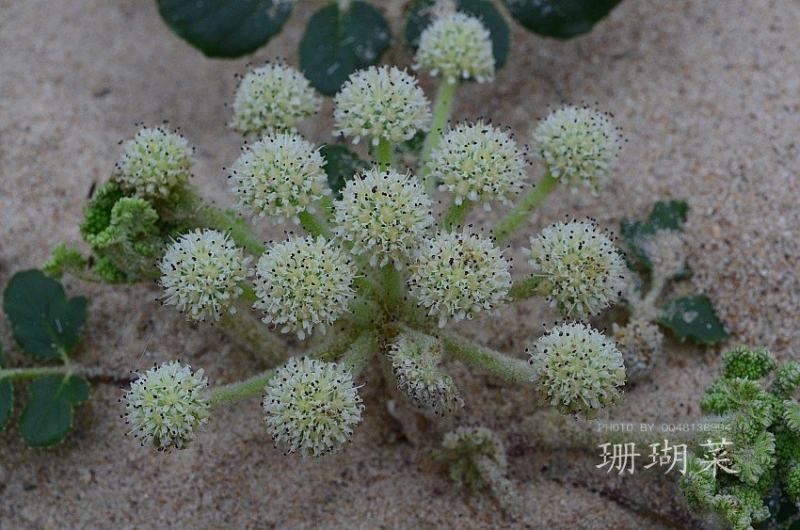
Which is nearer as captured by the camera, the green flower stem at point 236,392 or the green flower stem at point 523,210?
the green flower stem at point 236,392

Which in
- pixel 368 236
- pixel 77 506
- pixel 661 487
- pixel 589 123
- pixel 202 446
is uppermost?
pixel 589 123

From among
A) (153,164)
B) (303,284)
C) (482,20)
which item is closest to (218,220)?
(153,164)

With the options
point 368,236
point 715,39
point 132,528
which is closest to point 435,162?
point 368,236

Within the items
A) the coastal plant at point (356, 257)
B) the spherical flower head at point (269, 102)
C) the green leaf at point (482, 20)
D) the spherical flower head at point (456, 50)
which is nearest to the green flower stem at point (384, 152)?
the coastal plant at point (356, 257)

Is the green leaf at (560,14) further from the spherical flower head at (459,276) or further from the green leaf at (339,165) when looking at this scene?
the spherical flower head at (459,276)

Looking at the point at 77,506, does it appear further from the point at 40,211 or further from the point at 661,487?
the point at 661,487

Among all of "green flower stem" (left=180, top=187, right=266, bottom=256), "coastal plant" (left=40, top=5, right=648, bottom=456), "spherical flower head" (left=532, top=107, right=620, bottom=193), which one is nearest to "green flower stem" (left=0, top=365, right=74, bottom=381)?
"coastal plant" (left=40, top=5, right=648, bottom=456)
